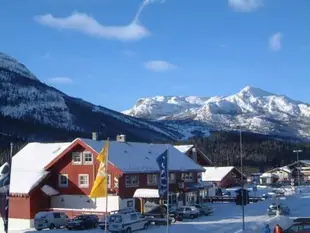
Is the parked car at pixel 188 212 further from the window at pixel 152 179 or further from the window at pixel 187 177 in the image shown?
the window at pixel 187 177

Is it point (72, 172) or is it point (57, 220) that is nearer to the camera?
point (57, 220)

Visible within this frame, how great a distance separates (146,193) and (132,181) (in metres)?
2.23

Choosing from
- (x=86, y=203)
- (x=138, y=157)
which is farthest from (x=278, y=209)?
(x=86, y=203)

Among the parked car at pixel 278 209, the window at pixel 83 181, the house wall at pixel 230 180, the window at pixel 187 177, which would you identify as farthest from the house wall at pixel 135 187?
the house wall at pixel 230 180

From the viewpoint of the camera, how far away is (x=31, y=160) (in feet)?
182

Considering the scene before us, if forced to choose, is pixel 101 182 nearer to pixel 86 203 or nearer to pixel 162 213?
pixel 162 213

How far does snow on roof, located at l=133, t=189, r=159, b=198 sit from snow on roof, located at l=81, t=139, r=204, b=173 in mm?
2162

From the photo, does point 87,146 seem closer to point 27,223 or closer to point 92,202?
point 92,202

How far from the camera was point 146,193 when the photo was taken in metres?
49.4

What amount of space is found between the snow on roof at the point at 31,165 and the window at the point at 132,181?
7.87m

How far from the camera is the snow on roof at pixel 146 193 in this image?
1923 inches

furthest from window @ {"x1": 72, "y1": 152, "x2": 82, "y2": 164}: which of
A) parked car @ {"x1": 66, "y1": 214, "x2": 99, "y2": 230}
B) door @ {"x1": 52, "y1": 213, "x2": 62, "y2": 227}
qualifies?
parked car @ {"x1": 66, "y1": 214, "x2": 99, "y2": 230}

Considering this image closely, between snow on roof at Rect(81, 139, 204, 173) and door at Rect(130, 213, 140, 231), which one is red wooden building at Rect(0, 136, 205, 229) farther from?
door at Rect(130, 213, 140, 231)

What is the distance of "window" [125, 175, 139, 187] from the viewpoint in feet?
165
